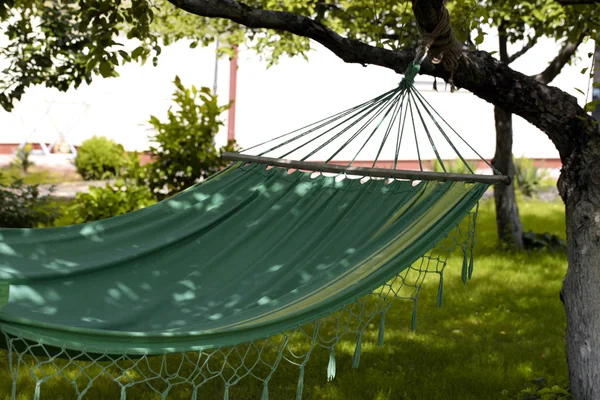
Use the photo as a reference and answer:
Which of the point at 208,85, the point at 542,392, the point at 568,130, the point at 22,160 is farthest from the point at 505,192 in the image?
the point at 22,160

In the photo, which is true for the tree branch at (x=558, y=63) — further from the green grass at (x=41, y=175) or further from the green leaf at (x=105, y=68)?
the green grass at (x=41, y=175)

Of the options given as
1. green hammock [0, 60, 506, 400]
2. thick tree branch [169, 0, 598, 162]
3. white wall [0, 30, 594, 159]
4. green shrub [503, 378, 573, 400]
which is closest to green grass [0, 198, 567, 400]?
green shrub [503, 378, 573, 400]

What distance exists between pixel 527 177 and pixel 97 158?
15.9ft

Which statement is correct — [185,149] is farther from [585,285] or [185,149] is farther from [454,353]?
[585,285]

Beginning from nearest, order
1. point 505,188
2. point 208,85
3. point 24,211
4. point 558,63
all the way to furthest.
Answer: point 24,211
point 558,63
point 505,188
point 208,85

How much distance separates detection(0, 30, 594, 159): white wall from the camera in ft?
32.3

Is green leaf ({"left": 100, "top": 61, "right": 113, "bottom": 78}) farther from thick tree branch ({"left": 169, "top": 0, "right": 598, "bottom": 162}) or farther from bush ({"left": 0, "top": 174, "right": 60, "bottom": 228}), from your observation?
bush ({"left": 0, "top": 174, "right": 60, "bottom": 228})

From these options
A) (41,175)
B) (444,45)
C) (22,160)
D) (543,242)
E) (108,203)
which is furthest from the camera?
(22,160)

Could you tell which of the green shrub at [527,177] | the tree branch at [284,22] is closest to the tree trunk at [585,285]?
the tree branch at [284,22]

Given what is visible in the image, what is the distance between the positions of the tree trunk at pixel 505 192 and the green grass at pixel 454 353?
53 centimetres

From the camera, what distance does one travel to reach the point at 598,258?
291 cm

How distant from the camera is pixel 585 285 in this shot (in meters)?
2.92

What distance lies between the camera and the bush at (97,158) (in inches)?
369

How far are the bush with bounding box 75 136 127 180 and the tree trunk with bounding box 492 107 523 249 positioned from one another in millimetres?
4715
